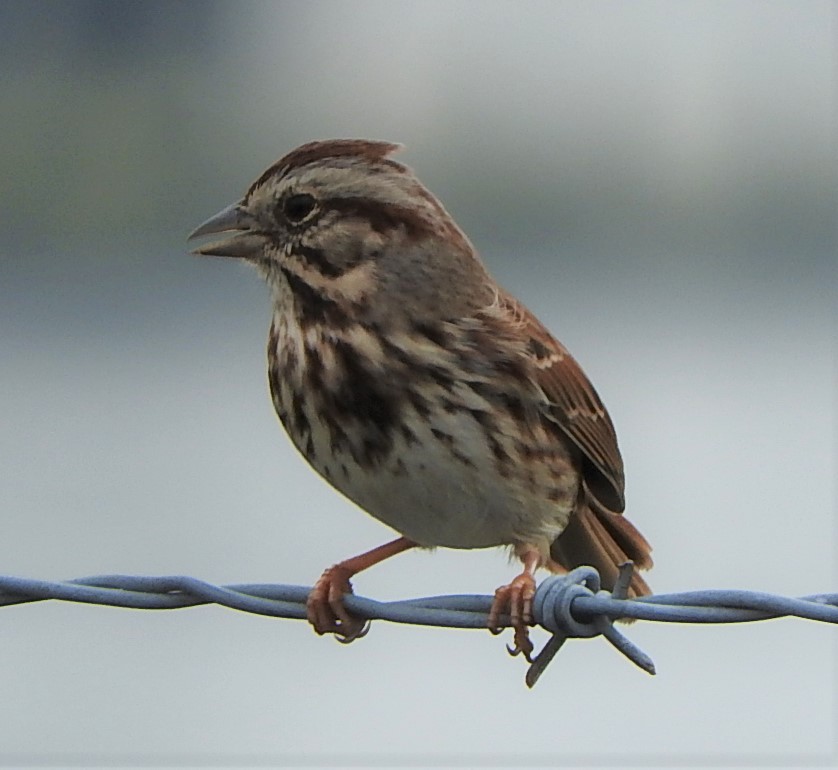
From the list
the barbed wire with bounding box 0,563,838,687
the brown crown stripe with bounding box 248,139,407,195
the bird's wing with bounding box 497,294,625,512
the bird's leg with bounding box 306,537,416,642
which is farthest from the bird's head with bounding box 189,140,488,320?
the barbed wire with bounding box 0,563,838,687

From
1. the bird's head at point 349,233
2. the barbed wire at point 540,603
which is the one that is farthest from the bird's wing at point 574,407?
the barbed wire at point 540,603

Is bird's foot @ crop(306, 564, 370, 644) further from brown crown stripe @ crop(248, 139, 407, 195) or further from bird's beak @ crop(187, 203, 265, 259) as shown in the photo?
brown crown stripe @ crop(248, 139, 407, 195)

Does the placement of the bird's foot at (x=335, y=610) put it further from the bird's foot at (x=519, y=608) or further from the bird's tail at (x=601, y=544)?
the bird's tail at (x=601, y=544)

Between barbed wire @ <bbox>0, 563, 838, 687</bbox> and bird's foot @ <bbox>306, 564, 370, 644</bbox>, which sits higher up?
barbed wire @ <bbox>0, 563, 838, 687</bbox>

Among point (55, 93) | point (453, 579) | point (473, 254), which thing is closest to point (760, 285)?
point (55, 93)

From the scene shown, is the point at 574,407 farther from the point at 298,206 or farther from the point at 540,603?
the point at 540,603

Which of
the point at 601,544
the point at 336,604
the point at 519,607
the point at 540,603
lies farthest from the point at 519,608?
the point at 601,544

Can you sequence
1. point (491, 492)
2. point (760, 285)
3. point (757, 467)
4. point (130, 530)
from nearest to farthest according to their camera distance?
point (491, 492) < point (130, 530) < point (757, 467) < point (760, 285)

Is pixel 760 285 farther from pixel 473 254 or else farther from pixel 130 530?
pixel 473 254
